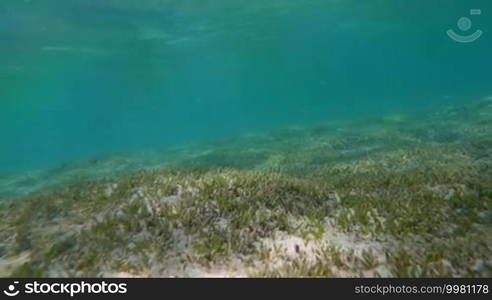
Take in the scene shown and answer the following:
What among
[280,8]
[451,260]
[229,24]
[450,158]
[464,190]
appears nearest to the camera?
[451,260]

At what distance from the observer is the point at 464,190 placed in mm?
7801

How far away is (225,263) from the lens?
225 inches

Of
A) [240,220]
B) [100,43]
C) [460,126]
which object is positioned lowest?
[460,126]

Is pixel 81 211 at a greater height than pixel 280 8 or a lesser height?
lesser

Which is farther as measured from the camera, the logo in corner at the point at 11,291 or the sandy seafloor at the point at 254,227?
the sandy seafloor at the point at 254,227

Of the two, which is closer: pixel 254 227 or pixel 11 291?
pixel 11 291

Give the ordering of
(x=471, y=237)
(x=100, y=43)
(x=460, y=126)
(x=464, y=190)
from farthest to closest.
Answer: (x=100, y=43) < (x=460, y=126) < (x=464, y=190) < (x=471, y=237)

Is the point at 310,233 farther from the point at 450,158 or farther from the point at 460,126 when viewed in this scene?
the point at 460,126

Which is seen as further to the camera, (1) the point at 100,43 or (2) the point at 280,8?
(1) the point at 100,43

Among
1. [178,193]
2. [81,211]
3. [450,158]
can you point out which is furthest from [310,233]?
[450,158]

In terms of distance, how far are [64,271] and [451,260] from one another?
4.96m

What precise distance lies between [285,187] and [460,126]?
58.7 feet

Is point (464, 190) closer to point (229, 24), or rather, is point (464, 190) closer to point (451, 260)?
point (451, 260)

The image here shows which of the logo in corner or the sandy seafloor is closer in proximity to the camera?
the logo in corner
